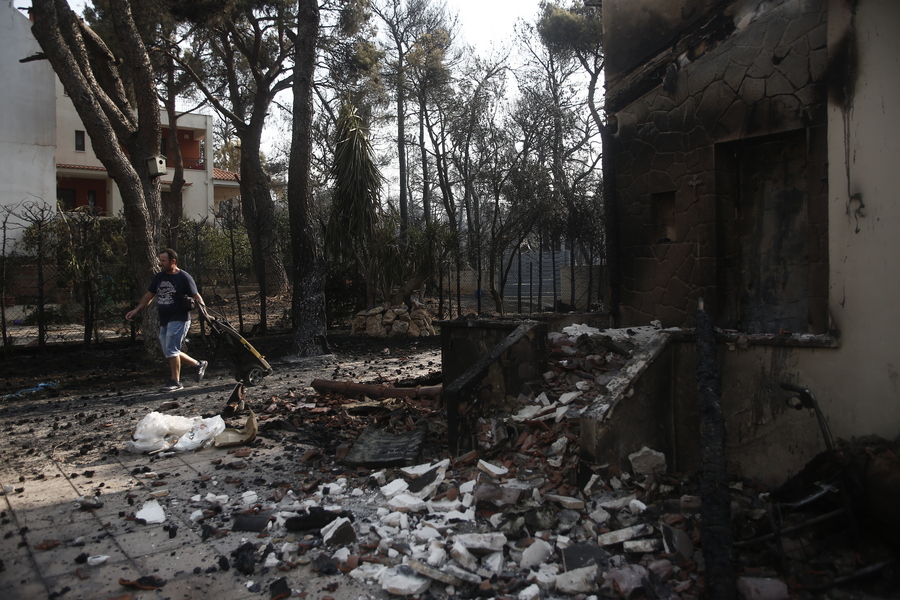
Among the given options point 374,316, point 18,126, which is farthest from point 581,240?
point 18,126

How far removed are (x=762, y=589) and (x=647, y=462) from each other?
1.26 metres

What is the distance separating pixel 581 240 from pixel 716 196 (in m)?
7.85

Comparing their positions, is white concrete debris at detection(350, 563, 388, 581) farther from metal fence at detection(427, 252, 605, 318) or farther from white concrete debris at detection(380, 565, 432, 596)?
metal fence at detection(427, 252, 605, 318)

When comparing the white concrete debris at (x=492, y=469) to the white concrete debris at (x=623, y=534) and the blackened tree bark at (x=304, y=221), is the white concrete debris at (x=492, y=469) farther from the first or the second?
the blackened tree bark at (x=304, y=221)

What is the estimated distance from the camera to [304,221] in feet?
34.0

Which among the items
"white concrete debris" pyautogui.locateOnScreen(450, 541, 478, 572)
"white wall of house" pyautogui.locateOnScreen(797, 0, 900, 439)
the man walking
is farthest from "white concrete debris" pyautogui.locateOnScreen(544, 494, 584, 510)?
the man walking

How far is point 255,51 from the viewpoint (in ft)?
59.0

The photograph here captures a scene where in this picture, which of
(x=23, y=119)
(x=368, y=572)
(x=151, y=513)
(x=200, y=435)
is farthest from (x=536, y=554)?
(x=23, y=119)

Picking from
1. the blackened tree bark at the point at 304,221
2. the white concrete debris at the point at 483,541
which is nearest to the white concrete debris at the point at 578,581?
the white concrete debris at the point at 483,541

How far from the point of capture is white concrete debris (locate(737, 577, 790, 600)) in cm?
306

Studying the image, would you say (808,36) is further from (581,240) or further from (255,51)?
(255,51)

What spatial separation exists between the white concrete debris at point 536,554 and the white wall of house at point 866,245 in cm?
210

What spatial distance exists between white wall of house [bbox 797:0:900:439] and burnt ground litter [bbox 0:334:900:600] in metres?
0.31

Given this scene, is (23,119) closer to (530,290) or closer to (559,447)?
(530,290)
